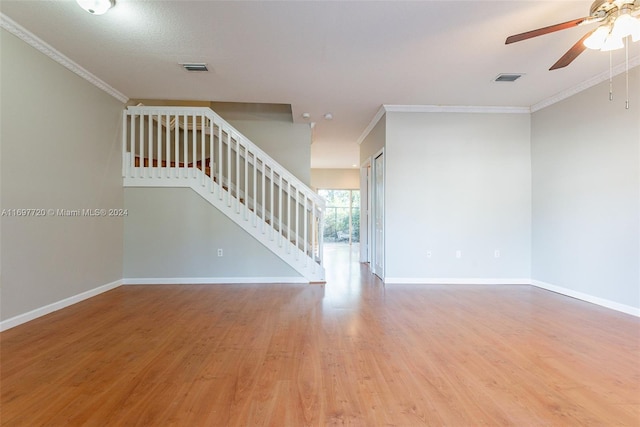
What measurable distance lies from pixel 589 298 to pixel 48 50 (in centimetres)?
667

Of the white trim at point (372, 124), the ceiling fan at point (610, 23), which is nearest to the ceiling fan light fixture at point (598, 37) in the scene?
the ceiling fan at point (610, 23)

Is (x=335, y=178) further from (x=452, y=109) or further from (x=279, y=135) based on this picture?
(x=452, y=109)

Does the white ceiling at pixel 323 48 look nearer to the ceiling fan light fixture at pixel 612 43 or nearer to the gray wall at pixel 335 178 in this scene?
the ceiling fan light fixture at pixel 612 43

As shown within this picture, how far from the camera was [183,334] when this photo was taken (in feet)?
8.73

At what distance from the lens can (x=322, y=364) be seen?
7.05ft

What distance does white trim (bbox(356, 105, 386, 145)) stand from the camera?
15.5ft

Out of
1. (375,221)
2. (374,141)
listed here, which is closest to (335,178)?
(374,141)

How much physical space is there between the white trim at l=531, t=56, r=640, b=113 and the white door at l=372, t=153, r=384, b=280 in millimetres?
2363

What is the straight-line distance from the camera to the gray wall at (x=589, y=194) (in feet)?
10.8

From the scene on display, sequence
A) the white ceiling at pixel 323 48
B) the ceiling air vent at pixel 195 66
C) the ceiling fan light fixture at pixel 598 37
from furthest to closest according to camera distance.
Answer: the ceiling air vent at pixel 195 66
the white ceiling at pixel 323 48
the ceiling fan light fixture at pixel 598 37

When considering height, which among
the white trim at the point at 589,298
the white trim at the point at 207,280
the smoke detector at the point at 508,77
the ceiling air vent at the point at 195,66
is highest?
the ceiling air vent at the point at 195,66

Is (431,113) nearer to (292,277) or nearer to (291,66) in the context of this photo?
(291,66)

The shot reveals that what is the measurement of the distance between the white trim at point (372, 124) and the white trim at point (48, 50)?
3805 millimetres

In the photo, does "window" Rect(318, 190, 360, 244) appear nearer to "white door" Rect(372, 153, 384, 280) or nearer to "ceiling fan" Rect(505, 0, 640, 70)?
"white door" Rect(372, 153, 384, 280)
